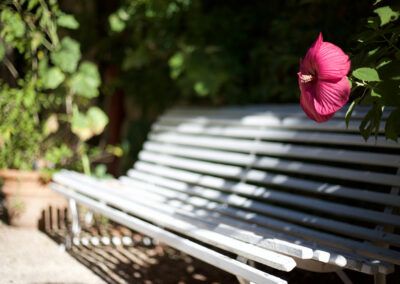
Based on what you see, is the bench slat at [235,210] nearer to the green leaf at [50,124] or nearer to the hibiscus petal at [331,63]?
the hibiscus petal at [331,63]

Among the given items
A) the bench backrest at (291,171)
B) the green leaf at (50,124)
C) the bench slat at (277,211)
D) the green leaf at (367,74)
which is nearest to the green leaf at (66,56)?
the green leaf at (50,124)

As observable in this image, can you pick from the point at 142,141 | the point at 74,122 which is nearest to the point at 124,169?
the point at 142,141

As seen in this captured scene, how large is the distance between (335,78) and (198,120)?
226 centimetres

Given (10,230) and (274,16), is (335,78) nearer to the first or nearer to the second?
(274,16)

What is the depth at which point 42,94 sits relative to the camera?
4453mm

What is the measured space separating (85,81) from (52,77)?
31 centimetres

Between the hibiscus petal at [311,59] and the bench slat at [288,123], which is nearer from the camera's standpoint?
the hibiscus petal at [311,59]

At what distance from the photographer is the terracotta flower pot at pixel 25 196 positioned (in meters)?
3.94

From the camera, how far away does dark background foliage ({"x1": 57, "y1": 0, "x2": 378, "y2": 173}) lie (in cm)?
360

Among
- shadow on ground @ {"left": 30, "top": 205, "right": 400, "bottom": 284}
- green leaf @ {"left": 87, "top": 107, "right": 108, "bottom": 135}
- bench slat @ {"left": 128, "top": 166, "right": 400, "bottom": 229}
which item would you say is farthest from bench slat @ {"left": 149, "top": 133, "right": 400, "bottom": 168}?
shadow on ground @ {"left": 30, "top": 205, "right": 400, "bottom": 284}

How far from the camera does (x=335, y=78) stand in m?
1.62

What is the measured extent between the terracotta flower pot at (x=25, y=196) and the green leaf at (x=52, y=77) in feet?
2.60

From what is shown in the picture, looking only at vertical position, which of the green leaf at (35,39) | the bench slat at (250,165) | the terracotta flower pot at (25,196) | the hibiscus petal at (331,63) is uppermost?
the green leaf at (35,39)

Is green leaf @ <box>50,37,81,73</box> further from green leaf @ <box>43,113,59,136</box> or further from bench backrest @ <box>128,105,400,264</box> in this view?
bench backrest @ <box>128,105,400,264</box>
